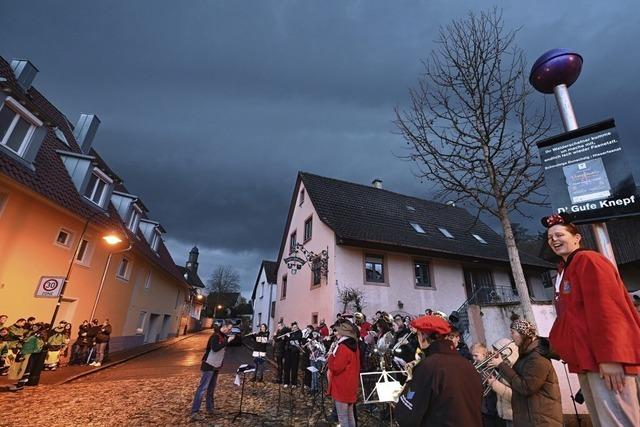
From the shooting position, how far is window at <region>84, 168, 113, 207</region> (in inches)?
566

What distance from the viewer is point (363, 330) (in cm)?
1034

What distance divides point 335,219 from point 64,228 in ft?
40.1

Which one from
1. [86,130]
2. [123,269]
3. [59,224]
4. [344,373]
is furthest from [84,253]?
[344,373]

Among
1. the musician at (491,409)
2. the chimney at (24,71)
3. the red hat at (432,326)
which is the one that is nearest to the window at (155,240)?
the chimney at (24,71)

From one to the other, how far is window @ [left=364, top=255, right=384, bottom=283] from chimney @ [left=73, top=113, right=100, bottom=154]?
17.9 m

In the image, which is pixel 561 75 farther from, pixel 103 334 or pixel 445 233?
pixel 103 334

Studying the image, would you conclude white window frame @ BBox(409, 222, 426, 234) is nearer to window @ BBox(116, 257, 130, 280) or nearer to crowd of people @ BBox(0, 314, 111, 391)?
crowd of people @ BBox(0, 314, 111, 391)

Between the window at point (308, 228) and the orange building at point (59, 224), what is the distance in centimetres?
987

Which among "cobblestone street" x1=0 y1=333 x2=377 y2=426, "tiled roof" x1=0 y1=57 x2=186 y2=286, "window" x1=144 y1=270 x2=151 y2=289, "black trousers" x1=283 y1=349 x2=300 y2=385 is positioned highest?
"tiled roof" x1=0 y1=57 x2=186 y2=286

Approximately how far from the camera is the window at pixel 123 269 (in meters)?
17.5

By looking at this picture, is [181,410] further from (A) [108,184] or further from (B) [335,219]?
(A) [108,184]

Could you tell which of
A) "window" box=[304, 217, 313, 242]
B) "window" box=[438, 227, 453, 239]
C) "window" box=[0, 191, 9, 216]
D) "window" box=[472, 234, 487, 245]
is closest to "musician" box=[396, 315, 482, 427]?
"window" box=[0, 191, 9, 216]

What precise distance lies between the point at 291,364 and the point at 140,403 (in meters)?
4.29

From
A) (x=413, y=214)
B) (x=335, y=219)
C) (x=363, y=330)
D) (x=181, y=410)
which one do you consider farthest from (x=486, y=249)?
(x=181, y=410)
